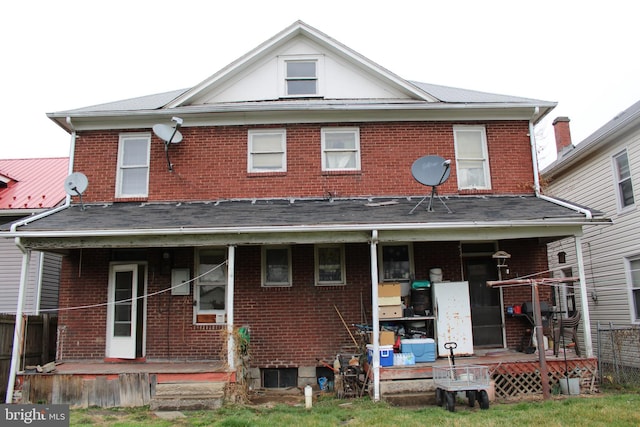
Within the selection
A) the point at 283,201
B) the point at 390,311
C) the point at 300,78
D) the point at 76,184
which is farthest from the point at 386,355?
the point at 76,184

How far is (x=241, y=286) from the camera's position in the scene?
11.3m

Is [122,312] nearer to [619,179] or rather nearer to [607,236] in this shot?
[607,236]

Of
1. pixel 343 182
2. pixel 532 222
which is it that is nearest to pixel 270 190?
pixel 343 182

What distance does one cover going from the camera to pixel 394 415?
787cm

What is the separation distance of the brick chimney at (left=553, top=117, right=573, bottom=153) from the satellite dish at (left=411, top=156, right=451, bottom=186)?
957 cm

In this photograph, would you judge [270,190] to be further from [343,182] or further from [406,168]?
[406,168]

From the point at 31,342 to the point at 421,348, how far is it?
27.3 feet

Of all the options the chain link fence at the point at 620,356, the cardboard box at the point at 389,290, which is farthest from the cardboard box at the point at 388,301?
the chain link fence at the point at 620,356

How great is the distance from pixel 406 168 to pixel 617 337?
607 cm

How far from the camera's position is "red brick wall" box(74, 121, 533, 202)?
1191 cm

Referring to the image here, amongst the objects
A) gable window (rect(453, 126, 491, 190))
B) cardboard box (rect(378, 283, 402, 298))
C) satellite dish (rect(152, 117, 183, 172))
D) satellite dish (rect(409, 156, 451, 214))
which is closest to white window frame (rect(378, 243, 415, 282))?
cardboard box (rect(378, 283, 402, 298))

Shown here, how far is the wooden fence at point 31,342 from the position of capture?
10.6 metres

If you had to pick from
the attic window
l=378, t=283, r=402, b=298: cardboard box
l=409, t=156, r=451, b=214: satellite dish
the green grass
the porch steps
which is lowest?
the green grass

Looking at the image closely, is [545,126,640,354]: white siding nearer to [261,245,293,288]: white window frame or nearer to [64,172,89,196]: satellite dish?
[261,245,293,288]: white window frame
